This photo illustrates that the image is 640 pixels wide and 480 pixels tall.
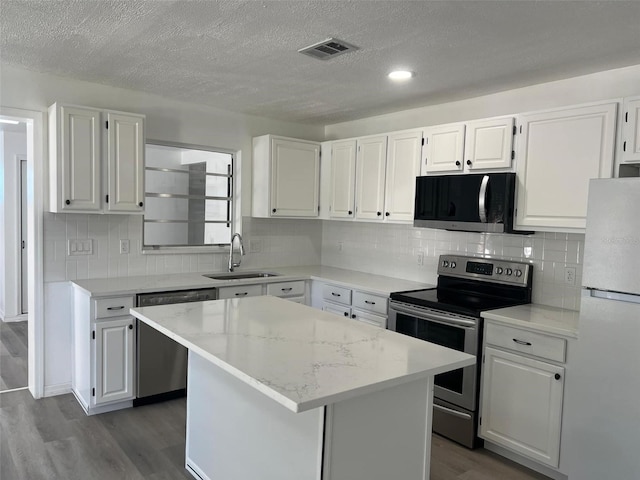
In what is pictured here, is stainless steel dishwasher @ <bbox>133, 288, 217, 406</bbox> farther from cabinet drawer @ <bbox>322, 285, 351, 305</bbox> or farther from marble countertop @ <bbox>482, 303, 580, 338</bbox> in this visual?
marble countertop @ <bbox>482, 303, 580, 338</bbox>

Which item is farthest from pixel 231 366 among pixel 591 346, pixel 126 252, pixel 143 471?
pixel 126 252

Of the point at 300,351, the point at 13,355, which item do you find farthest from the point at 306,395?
the point at 13,355

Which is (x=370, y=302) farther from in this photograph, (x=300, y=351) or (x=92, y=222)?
(x=92, y=222)

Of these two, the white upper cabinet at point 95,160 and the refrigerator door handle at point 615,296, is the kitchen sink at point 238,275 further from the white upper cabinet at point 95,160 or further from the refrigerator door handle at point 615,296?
the refrigerator door handle at point 615,296

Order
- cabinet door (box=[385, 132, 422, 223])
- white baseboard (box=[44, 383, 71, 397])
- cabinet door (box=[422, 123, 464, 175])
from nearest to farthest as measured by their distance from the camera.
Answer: cabinet door (box=[422, 123, 464, 175])
white baseboard (box=[44, 383, 71, 397])
cabinet door (box=[385, 132, 422, 223])

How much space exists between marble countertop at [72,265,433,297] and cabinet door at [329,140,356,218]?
0.60 meters

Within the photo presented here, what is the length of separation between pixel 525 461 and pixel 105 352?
9.33ft

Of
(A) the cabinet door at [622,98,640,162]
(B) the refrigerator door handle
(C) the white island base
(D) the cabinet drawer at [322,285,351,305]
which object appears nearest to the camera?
(C) the white island base

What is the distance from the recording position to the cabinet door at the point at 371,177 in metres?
4.04

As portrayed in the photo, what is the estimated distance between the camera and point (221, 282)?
3803 mm

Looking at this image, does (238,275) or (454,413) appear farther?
(238,275)

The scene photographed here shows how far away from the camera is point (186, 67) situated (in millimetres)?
3125

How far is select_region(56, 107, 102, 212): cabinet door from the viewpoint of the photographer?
3.31m

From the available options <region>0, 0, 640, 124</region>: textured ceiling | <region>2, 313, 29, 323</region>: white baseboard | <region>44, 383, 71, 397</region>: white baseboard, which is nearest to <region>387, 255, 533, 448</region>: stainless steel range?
<region>0, 0, 640, 124</region>: textured ceiling
